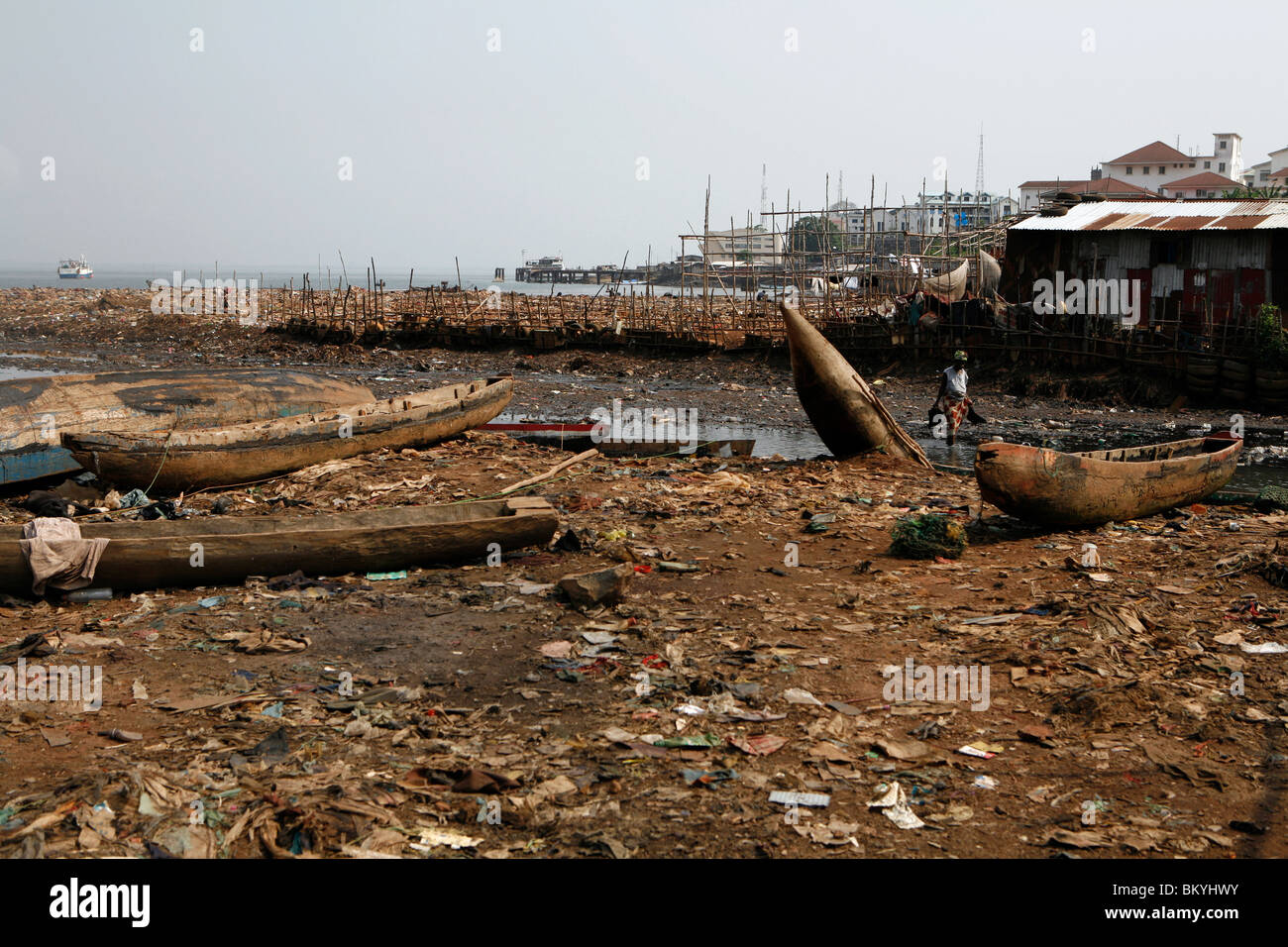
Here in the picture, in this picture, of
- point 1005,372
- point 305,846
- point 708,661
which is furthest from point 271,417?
point 1005,372

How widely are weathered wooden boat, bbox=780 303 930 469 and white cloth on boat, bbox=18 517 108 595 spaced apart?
795cm

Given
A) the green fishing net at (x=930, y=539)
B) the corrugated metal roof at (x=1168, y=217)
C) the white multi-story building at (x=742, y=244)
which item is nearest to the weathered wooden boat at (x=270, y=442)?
the green fishing net at (x=930, y=539)

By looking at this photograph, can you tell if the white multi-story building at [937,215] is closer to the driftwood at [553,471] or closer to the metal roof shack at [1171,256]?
the metal roof shack at [1171,256]

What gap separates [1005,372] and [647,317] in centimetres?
1062

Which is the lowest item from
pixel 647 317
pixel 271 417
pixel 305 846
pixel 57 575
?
pixel 305 846

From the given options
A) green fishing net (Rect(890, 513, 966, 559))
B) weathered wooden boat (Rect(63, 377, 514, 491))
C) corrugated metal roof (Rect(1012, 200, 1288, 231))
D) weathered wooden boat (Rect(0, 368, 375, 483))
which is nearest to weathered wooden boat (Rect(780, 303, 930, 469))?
green fishing net (Rect(890, 513, 966, 559))

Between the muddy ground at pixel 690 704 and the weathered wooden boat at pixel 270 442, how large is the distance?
156cm

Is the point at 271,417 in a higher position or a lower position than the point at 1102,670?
higher

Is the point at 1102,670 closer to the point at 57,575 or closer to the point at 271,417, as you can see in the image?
the point at 57,575

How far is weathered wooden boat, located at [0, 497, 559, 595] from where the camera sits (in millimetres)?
7289

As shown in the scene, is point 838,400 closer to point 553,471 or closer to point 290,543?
point 553,471

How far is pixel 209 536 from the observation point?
7.50 metres

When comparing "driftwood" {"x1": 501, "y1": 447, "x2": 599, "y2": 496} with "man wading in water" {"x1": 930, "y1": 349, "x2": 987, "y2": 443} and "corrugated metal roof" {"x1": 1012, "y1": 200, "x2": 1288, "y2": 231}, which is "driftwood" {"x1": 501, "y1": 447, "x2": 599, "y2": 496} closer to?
"man wading in water" {"x1": 930, "y1": 349, "x2": 987, "y2": 443}

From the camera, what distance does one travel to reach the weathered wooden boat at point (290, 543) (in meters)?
7.29
